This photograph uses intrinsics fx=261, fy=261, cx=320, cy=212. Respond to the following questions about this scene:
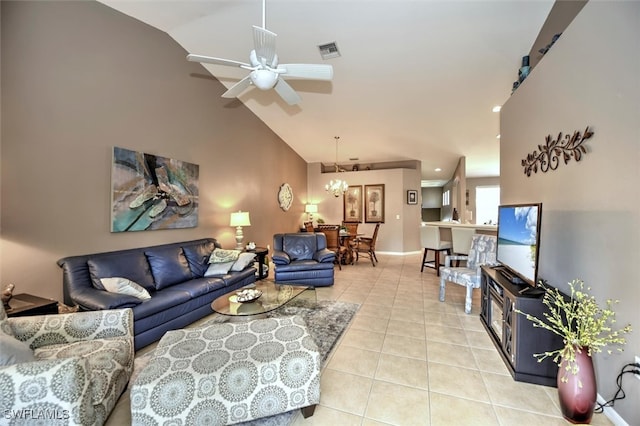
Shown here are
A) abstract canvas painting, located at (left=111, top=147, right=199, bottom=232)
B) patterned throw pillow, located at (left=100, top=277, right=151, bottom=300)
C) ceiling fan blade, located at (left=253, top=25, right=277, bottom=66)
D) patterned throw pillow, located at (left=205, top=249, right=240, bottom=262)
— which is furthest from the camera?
patterned throw pillow, located at (left=205, top=249, right=240, bottom=262)

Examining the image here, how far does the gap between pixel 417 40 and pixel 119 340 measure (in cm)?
446

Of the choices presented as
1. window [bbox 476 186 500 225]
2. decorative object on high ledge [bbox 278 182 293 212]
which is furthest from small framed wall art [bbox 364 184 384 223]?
window [bbox 476 186 500 225]

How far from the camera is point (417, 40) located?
343 centimetres

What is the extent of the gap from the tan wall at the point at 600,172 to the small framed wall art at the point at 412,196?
550 cm

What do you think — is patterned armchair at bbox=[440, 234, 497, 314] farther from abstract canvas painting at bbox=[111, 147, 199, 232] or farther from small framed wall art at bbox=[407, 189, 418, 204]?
small framed wall art at bbox=[407, 189, 418, 204]

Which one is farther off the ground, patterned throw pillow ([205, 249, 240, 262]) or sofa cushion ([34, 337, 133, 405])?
patterned throw pillow ([205, 249, 240, 262])

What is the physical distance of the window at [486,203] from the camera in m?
11.1

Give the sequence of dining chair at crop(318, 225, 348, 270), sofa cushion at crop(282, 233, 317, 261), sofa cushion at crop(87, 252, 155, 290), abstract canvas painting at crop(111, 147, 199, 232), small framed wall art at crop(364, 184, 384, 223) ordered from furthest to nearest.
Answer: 1. small framed wall art at crop(364, 184, 384, 223)
2. dining chair at crop(318, 225, 348, 270)
3. sofa cushion at crop(282, 233, 317, 261)
4. abstract canvas painting at crop(111, 147, 199, 232)
5. sofa cushion at crop(87, 252, 155, 290)

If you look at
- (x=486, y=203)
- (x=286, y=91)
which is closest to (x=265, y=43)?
(x=286, y=91)

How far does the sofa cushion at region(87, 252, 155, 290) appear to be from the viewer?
269 cm

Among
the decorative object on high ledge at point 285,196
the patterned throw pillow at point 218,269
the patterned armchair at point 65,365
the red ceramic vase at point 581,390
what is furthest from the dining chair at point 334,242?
the red ceramic vase at point 581,390

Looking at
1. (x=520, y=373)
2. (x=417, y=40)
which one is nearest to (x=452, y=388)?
(x=520, y=373)

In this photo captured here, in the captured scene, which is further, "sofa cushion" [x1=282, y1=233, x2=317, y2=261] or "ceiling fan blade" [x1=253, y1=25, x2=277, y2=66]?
"sofa cushion" [x1=282, y1=233, x2=317, y2=261]

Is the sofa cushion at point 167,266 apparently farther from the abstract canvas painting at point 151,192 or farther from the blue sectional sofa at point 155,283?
the abstract canvas painting at point 151,192
